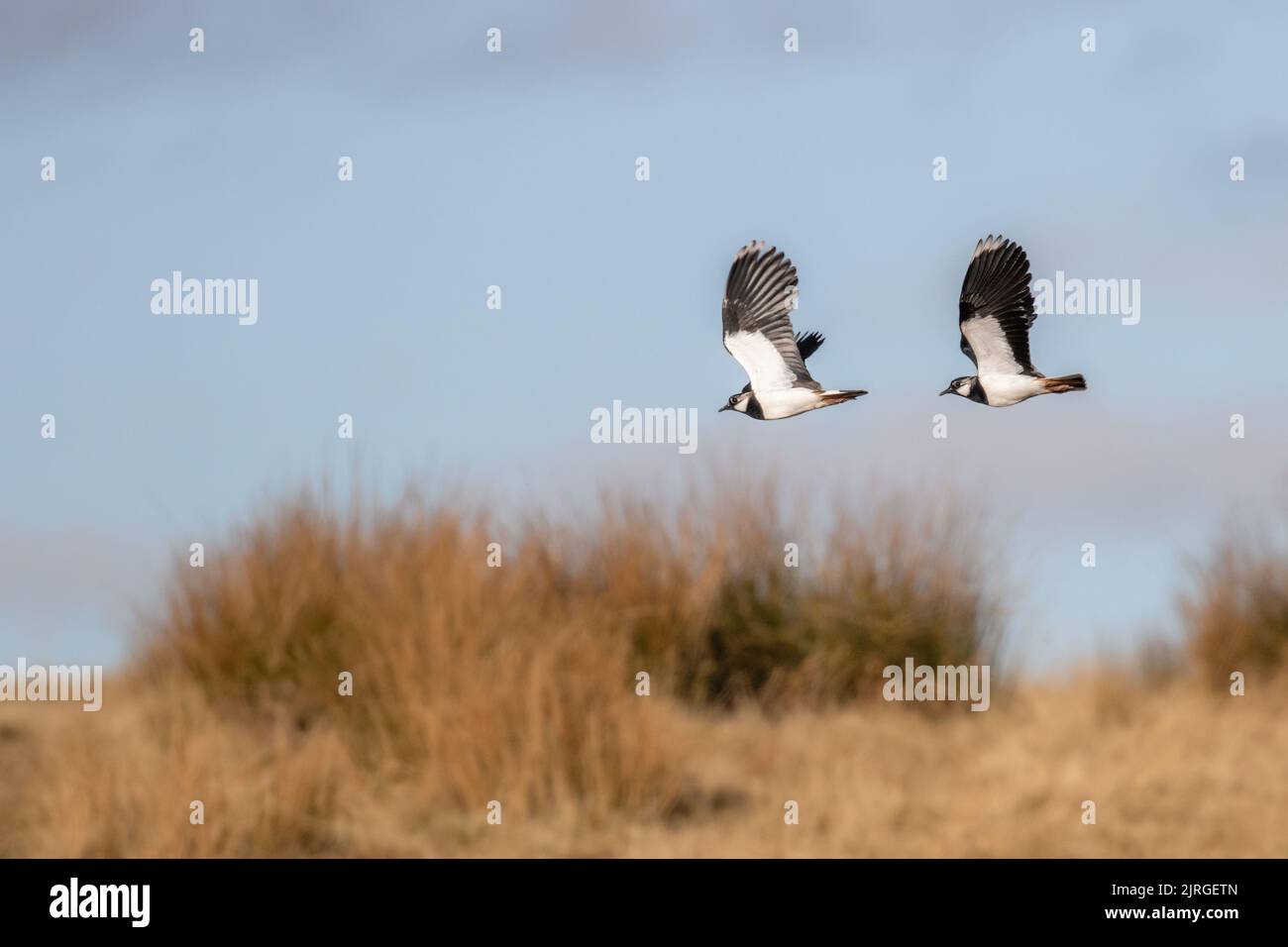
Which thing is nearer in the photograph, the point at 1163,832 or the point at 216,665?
the point at 1163,832

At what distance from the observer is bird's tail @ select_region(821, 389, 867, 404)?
21.3 ft

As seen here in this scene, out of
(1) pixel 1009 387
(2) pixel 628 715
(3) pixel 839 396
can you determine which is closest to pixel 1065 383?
(1) pixel 1009 387

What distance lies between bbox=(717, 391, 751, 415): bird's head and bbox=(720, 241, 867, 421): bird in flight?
0.34ft

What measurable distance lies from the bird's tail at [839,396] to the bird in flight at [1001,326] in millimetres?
784

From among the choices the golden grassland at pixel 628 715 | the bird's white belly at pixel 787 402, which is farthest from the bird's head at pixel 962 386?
the golden grassland at pixel 628 715

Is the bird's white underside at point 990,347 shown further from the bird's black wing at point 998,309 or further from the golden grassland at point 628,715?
the golden grassland at point 628,715

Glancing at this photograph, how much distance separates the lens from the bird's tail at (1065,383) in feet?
22.2

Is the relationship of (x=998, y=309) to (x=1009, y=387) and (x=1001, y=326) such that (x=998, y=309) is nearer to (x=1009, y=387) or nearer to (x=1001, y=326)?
(x=1001, y=326)

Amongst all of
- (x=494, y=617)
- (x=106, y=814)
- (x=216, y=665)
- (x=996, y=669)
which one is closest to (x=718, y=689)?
(x=996, y=669)

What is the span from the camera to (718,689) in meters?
8.98

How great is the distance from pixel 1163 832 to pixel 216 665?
5.20m

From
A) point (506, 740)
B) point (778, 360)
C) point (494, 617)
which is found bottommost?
point (506, 740)
